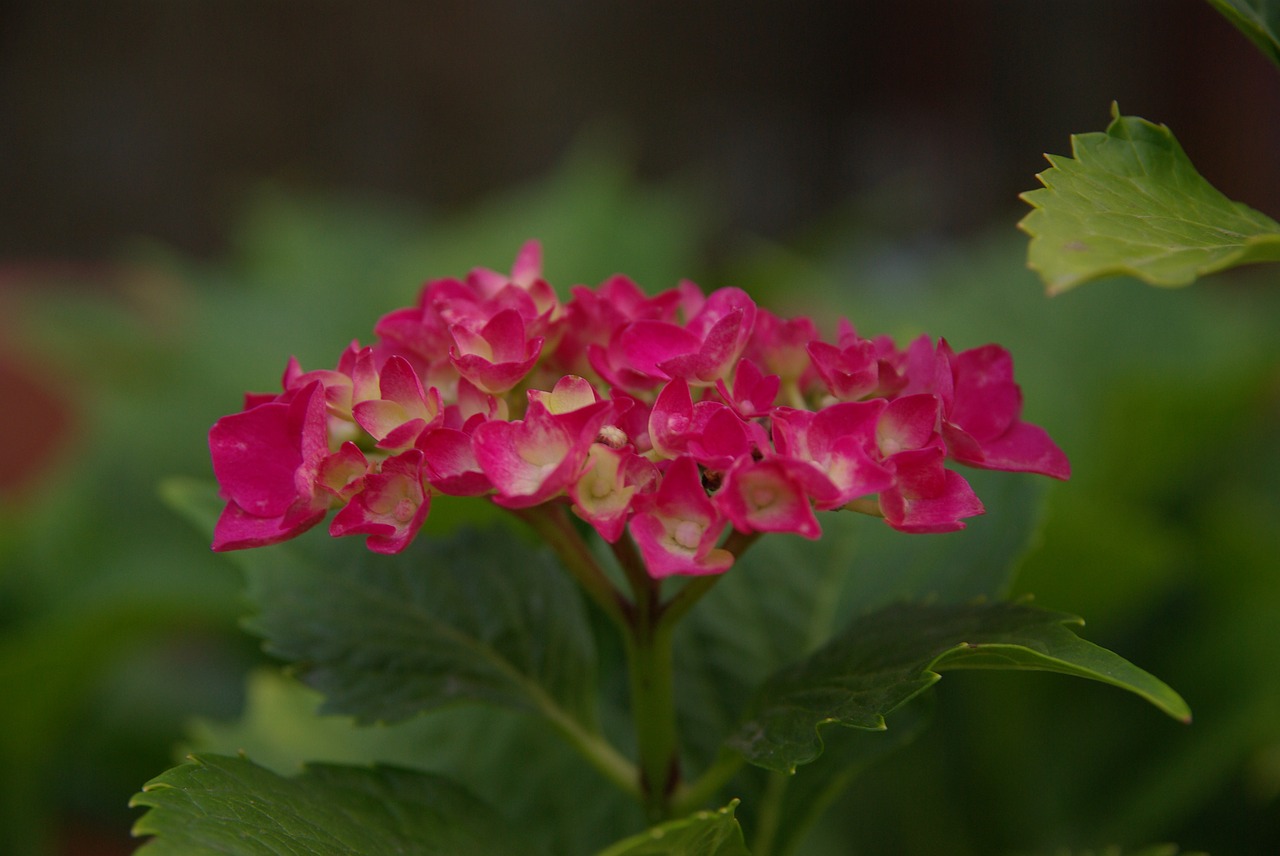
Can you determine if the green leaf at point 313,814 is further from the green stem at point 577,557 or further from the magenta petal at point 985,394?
the magenta petal at point 985,394

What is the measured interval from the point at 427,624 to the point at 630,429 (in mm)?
154

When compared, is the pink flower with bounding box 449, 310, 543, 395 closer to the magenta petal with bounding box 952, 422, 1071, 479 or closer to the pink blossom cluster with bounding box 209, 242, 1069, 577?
the pink blossom cluster with bounding box 209, 242, 1069, 577

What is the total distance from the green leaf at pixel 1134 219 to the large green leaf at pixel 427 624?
263mm

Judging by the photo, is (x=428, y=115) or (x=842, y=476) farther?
(x=428, y=115)

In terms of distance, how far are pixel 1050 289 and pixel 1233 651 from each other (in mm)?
730

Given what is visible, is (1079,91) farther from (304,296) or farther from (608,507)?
(608,507)

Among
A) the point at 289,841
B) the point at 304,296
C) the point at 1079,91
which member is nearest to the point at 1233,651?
the point at 289,841

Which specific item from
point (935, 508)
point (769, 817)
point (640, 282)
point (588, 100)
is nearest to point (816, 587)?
point (769, 817)

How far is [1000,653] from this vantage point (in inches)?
13.2

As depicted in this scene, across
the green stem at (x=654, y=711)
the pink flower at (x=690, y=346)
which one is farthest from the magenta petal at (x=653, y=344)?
the green stem at (x=654, y=711)

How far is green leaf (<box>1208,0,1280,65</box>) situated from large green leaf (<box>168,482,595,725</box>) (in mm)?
330

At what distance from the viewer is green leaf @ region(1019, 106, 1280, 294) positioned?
304 mm

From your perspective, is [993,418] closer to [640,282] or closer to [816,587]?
[816,587]

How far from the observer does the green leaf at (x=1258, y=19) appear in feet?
1.21
